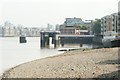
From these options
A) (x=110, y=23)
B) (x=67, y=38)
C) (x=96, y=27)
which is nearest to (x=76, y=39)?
(x=67, y=38)

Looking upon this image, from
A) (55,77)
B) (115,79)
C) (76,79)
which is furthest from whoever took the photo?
(55,77)

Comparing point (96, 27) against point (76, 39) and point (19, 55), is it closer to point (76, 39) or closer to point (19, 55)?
point (76, 39)

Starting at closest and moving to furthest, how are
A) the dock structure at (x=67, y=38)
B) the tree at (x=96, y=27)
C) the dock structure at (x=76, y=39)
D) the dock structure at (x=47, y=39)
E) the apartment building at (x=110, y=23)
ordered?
1. the dock structure at (x=47, y=39)
2. the dock structure at (x=67, y=38)
3. the dock structure at (x=76, y=39)
4. the apartment building at (x=110, y=23)
5. the tree at (x=96, y=27)

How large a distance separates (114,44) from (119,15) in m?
58.5

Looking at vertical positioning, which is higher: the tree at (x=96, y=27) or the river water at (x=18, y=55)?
the tree at (x=96, y=27)

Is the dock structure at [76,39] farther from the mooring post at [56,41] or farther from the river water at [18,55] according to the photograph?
the river water at [18,55]

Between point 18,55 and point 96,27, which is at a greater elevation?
point 96,27

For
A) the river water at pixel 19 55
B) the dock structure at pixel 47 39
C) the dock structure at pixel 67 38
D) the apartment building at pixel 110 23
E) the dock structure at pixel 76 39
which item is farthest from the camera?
the apartment building at pixel 110 23

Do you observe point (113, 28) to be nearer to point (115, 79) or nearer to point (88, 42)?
point (88, 42)

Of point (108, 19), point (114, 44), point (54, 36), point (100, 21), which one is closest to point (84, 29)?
point (100, 21)

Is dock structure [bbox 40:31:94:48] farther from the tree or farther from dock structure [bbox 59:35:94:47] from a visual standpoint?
the tree

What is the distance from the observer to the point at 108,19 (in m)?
128

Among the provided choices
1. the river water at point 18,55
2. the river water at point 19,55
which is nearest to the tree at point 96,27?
the river water at point 19,55

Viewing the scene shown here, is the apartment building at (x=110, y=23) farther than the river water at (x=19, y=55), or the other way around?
the apartment building at (x=110, y=23)
